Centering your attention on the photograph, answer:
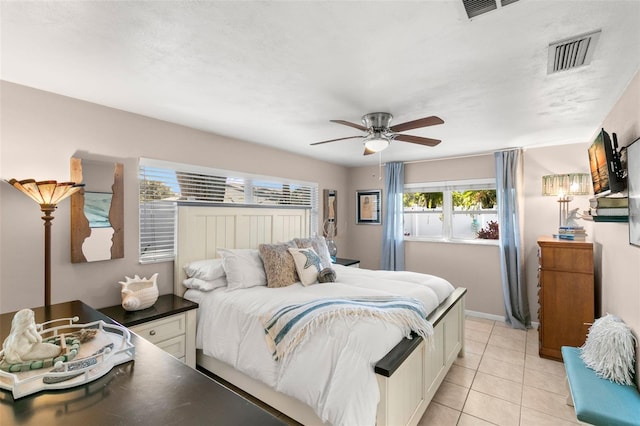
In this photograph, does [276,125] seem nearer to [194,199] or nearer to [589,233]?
[194,199]

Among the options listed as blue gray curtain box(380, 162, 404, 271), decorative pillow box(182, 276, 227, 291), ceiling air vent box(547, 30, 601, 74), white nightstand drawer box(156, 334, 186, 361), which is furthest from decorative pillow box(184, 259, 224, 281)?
blue gray curtain box(380, 162, 404, 271)

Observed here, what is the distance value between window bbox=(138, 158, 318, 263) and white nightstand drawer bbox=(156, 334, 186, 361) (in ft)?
2.57

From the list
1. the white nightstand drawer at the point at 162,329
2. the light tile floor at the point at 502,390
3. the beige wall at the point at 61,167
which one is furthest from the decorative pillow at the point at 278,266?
the light tile floor at the point at 502,390

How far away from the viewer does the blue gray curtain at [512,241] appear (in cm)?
411

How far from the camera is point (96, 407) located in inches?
33.4

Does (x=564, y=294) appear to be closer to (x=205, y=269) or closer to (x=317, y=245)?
(x=317, y=245)

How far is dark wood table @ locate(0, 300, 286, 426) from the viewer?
0.79 m

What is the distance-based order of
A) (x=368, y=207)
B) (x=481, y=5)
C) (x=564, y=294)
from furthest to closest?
1. (x=368, y=207)
2. (x=564, y=294)
3. (x=481, y=5)

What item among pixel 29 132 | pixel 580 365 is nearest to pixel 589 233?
pixel 580 365

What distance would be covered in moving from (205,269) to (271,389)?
1262 mm

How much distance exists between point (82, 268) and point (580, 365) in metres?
3.88

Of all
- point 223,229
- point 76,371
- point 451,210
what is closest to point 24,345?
point 76,371

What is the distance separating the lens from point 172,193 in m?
3.07

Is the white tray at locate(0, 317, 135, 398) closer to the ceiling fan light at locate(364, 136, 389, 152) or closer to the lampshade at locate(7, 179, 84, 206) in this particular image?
the lampshade at locate(7, 179, 84, 206)
